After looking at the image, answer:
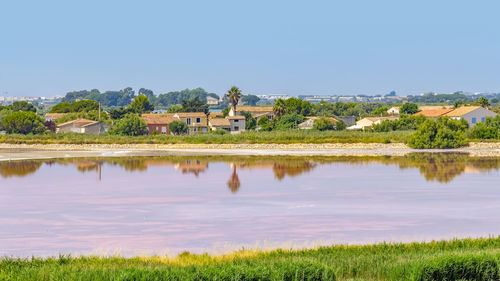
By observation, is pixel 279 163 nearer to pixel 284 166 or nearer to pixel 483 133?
pixel 284 166

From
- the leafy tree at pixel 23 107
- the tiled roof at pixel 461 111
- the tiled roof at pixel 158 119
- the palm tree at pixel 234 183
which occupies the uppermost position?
the leafy tree at pixel 23 107

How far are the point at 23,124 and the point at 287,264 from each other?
215 ft

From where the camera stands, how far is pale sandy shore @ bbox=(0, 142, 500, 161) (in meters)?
50.1

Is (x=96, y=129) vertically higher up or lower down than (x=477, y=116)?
lower down

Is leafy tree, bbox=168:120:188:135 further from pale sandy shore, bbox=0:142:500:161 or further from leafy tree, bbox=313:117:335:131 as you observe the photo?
pale sandy shore, bbox=0:142:500:161

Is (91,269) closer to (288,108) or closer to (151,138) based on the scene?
(151,138)

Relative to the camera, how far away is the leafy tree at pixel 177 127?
81188 millimetres

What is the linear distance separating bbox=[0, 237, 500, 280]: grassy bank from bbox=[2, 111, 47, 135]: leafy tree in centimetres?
6150

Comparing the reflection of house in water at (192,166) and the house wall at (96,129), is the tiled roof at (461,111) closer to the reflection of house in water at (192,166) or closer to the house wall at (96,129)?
the house wall at (96,129)

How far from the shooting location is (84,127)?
259ft

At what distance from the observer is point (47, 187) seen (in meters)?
29.7

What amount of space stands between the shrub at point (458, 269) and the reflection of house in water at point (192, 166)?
23713 millimetres

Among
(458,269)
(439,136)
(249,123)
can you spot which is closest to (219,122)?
(249,123)

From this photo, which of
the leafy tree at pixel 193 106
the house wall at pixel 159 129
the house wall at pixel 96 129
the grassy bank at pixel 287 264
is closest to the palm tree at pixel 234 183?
the grassy bank at pixel 287 264
